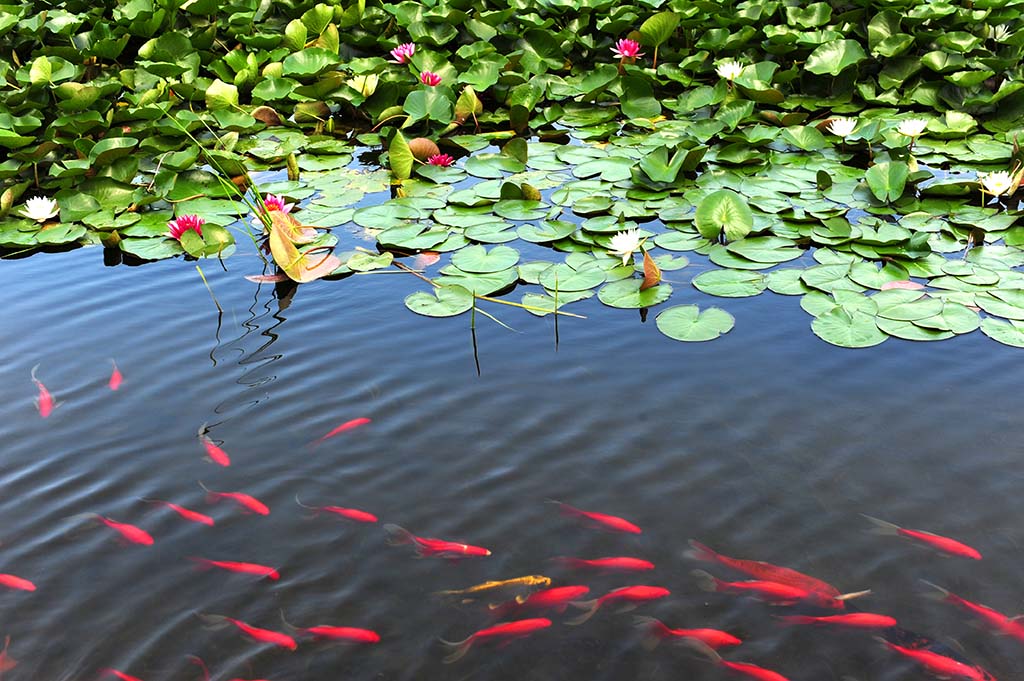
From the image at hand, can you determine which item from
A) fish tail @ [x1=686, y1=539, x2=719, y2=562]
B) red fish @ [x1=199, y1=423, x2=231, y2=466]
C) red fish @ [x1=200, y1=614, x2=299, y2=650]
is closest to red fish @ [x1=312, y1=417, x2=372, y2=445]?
red fish @ [x1=199, y1=423, x2=231, y2=466]

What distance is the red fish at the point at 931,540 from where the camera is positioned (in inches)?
85.5

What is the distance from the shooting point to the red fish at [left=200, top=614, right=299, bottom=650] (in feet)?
6.58

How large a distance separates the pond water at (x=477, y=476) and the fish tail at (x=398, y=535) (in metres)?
0.03

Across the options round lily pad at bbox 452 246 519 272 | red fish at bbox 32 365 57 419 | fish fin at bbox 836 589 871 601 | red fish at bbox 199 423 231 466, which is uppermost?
round lily pad at bbox 452 246 519 272

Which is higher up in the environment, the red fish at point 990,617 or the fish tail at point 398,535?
the fish tail at point 398,535

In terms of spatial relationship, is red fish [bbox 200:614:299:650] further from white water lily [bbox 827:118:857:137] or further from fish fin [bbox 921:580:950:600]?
white water lily [bbox 827:118:857:137]

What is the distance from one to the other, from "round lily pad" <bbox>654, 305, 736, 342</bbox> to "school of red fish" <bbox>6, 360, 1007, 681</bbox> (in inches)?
40.4

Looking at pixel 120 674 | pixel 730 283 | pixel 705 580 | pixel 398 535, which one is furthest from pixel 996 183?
pixel 120 674

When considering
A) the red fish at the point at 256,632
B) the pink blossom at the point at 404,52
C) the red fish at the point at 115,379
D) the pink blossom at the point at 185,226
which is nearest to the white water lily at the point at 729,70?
the pink blossom at the point at 404,52

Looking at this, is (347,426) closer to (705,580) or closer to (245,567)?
(245,567)

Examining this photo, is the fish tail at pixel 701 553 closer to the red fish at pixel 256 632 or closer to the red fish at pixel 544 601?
the red fish at pixel 544 601

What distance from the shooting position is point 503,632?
2004 mm

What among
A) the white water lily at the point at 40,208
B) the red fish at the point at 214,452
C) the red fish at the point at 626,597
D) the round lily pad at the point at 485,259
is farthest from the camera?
the white water lily at the point at 40,208

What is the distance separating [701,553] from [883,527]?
0.49 meters
